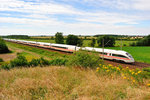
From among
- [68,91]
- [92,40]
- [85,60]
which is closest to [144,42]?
[92,40]

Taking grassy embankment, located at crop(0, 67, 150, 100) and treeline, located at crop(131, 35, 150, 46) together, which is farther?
treeline, located at crop(131, 35, 150, 46)

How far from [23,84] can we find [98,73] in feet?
12.3

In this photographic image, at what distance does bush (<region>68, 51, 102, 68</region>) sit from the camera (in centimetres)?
845

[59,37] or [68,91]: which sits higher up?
[59,37]

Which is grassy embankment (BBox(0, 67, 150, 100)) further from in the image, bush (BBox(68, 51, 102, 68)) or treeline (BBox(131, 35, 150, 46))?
treeline (BBox(131, 35, 150, 46))

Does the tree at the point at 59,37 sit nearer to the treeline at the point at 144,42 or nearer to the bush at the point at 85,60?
the treeline at the point at 144,42

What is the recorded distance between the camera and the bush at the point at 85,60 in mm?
8455

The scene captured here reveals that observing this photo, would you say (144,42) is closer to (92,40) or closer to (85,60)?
(92,40)

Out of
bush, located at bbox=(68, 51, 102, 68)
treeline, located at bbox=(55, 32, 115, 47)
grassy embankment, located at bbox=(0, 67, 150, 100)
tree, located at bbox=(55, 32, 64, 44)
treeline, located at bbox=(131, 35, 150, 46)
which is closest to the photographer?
grassy embankment, located at bbox=(0, 67, 150, 100)

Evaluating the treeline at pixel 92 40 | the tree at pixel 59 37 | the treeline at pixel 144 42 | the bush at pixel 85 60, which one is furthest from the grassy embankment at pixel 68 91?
the treeline at pixel 144 42

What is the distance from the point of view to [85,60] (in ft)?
28.3

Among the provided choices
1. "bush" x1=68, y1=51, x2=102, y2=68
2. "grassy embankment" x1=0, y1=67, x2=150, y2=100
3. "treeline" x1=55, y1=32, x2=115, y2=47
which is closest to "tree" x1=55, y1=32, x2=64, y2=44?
"treeline" x1=55, y1=32, x2=115, y2=47

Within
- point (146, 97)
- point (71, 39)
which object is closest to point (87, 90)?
point (146, 97)

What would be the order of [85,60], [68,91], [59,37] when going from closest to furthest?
[68,91]
[85,60]
[59,37]
